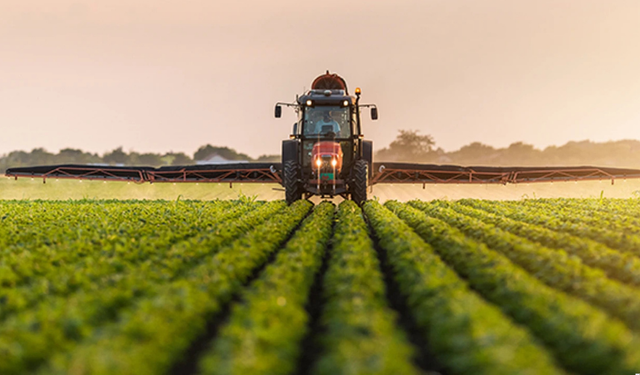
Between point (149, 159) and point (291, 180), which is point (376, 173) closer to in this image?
point (291, 180)

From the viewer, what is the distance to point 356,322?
4.08 meters

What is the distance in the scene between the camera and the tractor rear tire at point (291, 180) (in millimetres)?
16719

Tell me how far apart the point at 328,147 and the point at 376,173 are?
18.4ft

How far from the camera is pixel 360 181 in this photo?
53.6ft

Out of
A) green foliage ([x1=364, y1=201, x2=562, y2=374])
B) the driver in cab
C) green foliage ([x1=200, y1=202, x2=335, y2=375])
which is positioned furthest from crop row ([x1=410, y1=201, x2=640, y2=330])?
the driver in cab

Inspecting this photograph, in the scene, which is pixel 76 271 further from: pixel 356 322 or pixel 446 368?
pixel 446 368

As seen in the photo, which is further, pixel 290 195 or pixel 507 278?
pixel 290 195

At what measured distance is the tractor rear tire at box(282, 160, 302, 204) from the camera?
16719mm

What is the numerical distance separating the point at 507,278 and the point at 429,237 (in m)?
3.56

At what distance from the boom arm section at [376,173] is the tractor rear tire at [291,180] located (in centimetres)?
386

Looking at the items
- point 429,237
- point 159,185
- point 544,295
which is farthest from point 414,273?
point 159,185

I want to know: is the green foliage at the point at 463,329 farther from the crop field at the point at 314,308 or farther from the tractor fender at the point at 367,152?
the tractor fender at the point at 367,152

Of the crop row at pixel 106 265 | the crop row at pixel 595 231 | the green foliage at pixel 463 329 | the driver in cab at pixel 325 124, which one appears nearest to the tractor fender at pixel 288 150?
the driver in cab at pixel 325 124

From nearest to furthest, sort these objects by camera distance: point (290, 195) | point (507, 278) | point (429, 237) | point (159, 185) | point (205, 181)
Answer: point (507, 278), point (429, 237), point (290, 195), point (205, 181), point (159, 185)
